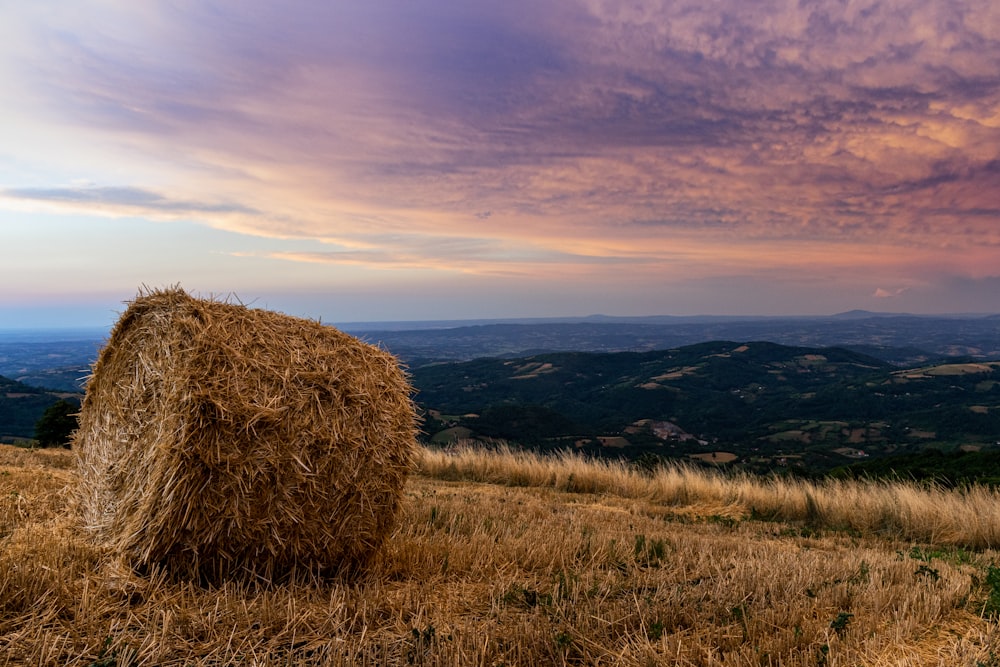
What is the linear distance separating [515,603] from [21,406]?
100m

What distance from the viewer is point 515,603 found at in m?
5.25

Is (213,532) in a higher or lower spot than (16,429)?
higher

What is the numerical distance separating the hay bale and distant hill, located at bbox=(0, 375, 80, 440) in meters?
78.2

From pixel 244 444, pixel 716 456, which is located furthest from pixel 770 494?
pixel 716 456

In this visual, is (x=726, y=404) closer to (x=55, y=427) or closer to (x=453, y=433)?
(x=453, y=433)

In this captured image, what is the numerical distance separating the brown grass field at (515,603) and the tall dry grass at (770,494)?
1.57 metres

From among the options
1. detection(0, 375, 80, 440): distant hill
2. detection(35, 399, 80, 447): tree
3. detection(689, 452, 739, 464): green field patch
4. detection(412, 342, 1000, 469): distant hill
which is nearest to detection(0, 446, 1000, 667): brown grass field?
Answer: detection(35, 399, 80, 447): tree

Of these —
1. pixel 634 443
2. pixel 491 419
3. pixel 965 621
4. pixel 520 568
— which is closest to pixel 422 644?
pixel 520 568

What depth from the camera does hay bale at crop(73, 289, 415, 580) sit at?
17.4 ft

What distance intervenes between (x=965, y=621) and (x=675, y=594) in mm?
2266

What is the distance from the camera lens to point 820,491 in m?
13.1

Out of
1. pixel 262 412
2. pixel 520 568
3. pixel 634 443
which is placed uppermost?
pixel 262 412

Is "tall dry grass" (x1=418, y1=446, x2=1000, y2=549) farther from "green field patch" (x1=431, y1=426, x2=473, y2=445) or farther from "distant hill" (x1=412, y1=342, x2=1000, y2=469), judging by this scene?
"green field patch" (x1=431, y1=426, x2=473, y2=445)

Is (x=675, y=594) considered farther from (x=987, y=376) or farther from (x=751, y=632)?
(x=987, y=376)
